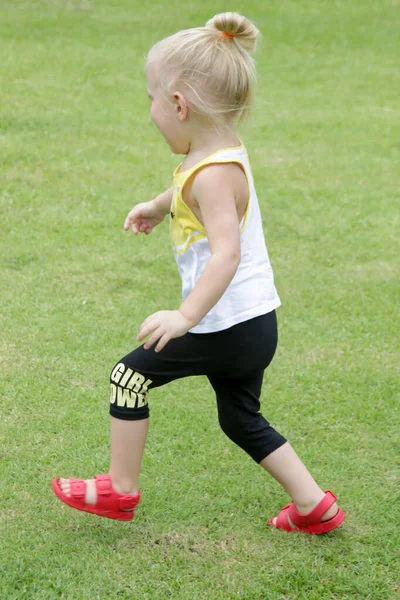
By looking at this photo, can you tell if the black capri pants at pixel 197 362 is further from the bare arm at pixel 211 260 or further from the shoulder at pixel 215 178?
the shoulder at pixel 215 178

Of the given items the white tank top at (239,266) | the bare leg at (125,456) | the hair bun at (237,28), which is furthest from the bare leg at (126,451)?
the hair bun at (237,28)

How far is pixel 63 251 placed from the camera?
498cm

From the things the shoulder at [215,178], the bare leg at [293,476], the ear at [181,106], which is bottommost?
the bare leg at [293,476]

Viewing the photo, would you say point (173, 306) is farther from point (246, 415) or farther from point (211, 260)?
point (211, 260)

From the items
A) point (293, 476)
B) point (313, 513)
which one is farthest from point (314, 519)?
point (293, 476)

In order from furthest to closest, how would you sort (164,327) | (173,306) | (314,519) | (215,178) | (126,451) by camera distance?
1. (173,306)
2. (314,519)
3. (126,451)
4. (215,178)
5. (164,327)

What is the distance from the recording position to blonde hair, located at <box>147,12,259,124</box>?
2340 millimetres

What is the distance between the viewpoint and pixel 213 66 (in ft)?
7.66

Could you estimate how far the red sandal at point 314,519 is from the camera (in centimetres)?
265

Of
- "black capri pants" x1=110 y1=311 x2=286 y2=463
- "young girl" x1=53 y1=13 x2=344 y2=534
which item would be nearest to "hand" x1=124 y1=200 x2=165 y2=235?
"young girl" x1=53 y1=13 x2=344 y2=534

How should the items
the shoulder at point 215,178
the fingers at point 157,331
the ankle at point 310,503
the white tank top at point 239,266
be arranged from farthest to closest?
the ankle at point 310,503 < the white tank top at point 239,266 < the shoulder at point 215,178 < the fingers at point 157,331

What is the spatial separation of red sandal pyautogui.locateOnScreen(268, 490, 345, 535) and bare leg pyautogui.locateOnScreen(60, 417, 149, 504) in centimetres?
49

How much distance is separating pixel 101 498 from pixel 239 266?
814mm

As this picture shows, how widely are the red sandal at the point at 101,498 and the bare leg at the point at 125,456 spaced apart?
1 centimetres
